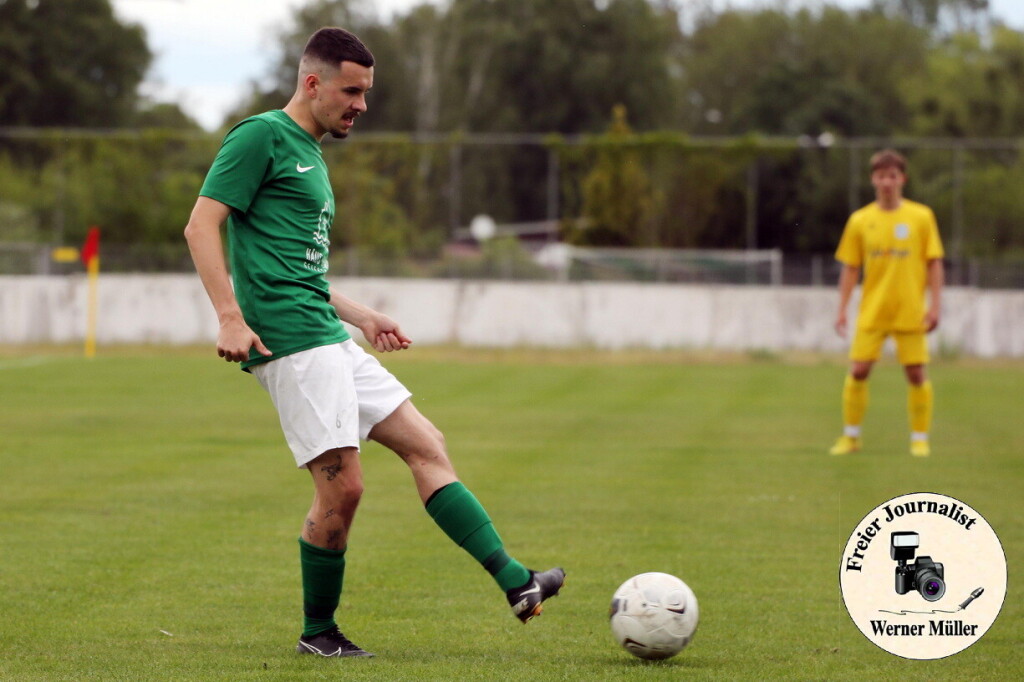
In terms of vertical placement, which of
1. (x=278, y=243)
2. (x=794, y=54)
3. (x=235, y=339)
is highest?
(x=794, y=54)

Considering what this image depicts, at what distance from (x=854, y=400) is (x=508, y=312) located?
18.3 metres

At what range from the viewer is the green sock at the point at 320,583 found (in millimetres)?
4961

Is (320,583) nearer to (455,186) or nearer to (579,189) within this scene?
(579,189)

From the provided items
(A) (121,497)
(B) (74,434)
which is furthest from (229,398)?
(A) (121,497)

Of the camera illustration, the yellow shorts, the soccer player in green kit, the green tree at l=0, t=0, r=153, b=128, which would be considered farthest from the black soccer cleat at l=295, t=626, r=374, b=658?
the green tree at l=0, t=0, r=153, b=128

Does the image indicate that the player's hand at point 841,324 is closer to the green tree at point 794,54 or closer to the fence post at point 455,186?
the fence post at point 455,186

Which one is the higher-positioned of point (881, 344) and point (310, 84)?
point (310, 84)

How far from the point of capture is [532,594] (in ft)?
15.5

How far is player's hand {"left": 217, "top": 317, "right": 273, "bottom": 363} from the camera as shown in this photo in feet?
14.7

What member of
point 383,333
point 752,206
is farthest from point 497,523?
point 752,206

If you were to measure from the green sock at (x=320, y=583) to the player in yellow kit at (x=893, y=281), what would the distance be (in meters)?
6.95

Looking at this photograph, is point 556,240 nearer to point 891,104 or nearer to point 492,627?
point 492,627

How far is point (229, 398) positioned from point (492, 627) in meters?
12.1

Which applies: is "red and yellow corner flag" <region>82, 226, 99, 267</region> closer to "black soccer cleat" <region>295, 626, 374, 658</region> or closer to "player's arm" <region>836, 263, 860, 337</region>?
"player's arm" <region>836, 263, 860, 337</region>
